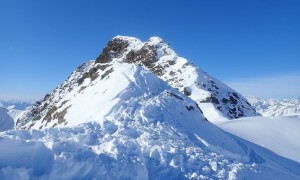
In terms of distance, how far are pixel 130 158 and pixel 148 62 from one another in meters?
62.7

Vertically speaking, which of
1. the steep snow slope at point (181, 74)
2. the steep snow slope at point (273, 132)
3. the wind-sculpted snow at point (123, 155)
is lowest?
the wind-sculpted snow at point (123, 155)

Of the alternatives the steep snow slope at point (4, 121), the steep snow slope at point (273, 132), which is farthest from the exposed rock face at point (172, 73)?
the steep snow slope at point (4, 121)

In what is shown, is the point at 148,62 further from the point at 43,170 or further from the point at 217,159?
the point at 43,170

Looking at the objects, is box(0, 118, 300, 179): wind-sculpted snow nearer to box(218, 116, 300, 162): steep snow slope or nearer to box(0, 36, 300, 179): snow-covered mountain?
box(0, 36, 300, 179): snow-covered mountain

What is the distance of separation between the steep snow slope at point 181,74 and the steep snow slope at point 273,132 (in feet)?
53.5

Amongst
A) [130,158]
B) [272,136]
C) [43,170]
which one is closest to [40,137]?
[43,170]

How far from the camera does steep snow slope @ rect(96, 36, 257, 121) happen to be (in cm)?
6281

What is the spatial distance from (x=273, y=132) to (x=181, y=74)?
39.1 metres

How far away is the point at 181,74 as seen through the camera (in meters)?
70.5

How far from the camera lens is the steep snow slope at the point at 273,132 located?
28438 mm

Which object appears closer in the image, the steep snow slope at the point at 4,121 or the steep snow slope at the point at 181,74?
the steep snow slope at the point at 181,74

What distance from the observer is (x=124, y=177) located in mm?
14992

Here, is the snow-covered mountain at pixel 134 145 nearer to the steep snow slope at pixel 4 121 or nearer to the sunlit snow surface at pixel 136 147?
the sunlit snow surface at pixel 136 147

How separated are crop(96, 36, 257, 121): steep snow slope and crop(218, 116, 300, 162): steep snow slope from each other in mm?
16315
